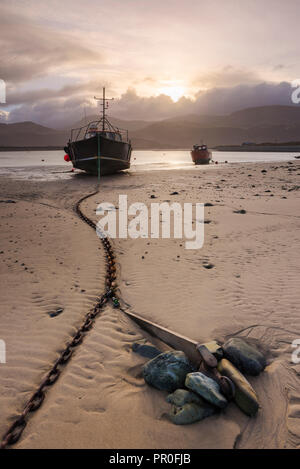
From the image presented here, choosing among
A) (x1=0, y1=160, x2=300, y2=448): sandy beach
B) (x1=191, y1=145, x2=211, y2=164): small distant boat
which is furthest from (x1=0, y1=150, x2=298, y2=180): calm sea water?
(x1=0, y1=160, x2=300, y2=448): sandy beach

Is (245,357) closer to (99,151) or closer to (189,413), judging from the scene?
(189,413)

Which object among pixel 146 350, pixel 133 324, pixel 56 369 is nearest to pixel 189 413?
pixel 146 350

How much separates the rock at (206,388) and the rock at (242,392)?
7.0 inches

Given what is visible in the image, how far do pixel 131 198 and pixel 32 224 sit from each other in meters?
6.17

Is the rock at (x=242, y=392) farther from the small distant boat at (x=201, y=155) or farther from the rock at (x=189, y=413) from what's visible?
the small distant boat at (x=201, y=155)

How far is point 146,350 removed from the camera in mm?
3912

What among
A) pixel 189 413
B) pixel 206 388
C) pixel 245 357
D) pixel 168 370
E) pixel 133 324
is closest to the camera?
pixel 189 413

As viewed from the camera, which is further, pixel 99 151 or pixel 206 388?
pixel 99 151

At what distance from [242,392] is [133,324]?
81.5 inches

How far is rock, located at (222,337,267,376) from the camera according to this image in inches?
135

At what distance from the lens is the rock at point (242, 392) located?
2893 mm

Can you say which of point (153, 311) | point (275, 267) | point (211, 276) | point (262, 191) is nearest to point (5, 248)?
point (153, 311)

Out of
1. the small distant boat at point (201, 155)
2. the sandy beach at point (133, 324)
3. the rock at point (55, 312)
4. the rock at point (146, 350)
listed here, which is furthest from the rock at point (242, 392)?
the small distant boat at point (201, 155)

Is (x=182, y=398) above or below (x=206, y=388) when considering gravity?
below
